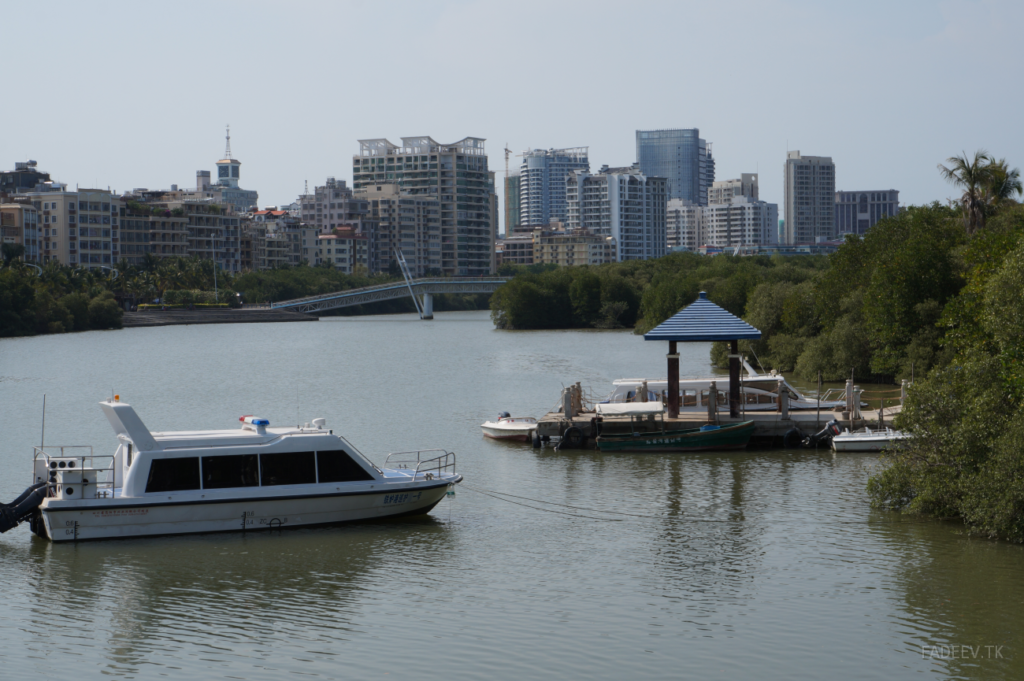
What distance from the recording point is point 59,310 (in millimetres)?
128000

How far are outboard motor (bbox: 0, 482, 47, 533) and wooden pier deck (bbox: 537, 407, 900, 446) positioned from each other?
710 inches

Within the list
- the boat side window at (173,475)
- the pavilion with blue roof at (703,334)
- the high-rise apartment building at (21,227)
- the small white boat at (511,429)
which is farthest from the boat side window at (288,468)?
the high-rise apartment building at (21,227)

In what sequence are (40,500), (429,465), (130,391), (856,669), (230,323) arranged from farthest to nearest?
(230,323), (130,391), (429,465), (40,500), (856,669)

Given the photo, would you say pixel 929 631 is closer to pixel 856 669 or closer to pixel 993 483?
pixel 856 669

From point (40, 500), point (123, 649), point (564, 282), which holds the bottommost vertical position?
point (123, 649)

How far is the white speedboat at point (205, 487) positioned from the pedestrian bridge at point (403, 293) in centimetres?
14379

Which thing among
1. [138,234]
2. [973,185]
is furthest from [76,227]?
[973,185]

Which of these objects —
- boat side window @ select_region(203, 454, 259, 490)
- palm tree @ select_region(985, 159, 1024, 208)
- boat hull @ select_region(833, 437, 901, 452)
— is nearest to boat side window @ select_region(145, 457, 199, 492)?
boat side window @ select_region(203, 454, 259, 490)

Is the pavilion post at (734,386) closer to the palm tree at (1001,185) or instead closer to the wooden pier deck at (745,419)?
the wooden pier deck at (745,419)

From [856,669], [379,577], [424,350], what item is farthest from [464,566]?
[424,350]

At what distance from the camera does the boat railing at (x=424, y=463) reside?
26.5m

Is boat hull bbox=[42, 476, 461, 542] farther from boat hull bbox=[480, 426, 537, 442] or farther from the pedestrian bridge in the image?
the pedestrian bridge

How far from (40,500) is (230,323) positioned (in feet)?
459

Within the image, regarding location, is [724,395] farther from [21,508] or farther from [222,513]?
[21,508]
